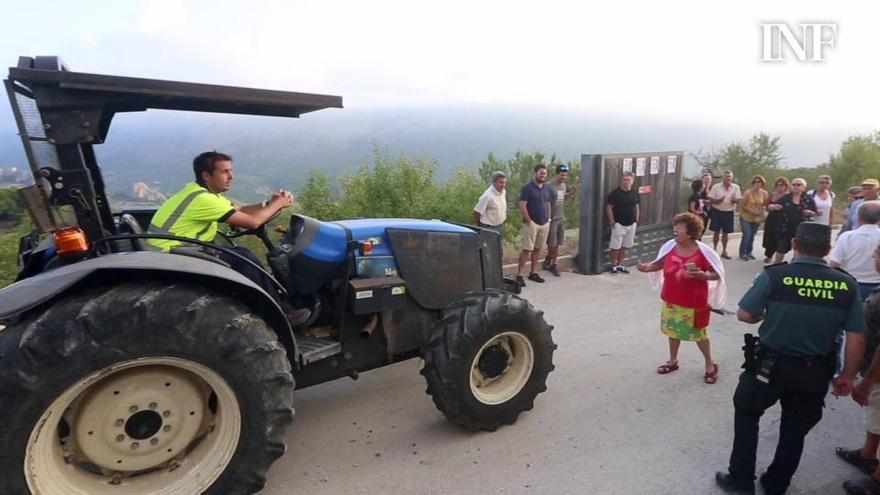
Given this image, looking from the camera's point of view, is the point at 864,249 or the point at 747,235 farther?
the point at 747,235

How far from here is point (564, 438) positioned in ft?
11.1

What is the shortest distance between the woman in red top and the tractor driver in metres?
2.91

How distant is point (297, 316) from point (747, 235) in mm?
8497

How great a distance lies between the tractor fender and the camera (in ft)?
7.02

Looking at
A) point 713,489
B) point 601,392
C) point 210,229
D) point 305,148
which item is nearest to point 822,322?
point 713,489

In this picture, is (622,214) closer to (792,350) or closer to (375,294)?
(792,350)

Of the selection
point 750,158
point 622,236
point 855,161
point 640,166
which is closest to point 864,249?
point 622,236

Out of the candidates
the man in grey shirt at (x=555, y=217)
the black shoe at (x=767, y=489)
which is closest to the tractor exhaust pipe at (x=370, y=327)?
the black shoe at (x=767, y=489)

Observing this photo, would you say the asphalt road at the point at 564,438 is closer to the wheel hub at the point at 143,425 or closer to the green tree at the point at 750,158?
the wheel hub at the point at 143,425

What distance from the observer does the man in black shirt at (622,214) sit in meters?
7.82

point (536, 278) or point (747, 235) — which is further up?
point (747, 235)

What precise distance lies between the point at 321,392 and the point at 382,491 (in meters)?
1.34

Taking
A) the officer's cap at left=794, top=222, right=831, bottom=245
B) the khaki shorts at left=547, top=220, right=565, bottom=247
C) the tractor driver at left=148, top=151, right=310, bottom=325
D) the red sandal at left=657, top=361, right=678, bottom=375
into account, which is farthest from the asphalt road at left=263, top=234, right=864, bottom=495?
the khaki shorts at left=547, top=220, right=565, bottom=247

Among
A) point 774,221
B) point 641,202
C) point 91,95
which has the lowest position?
point 774,221
